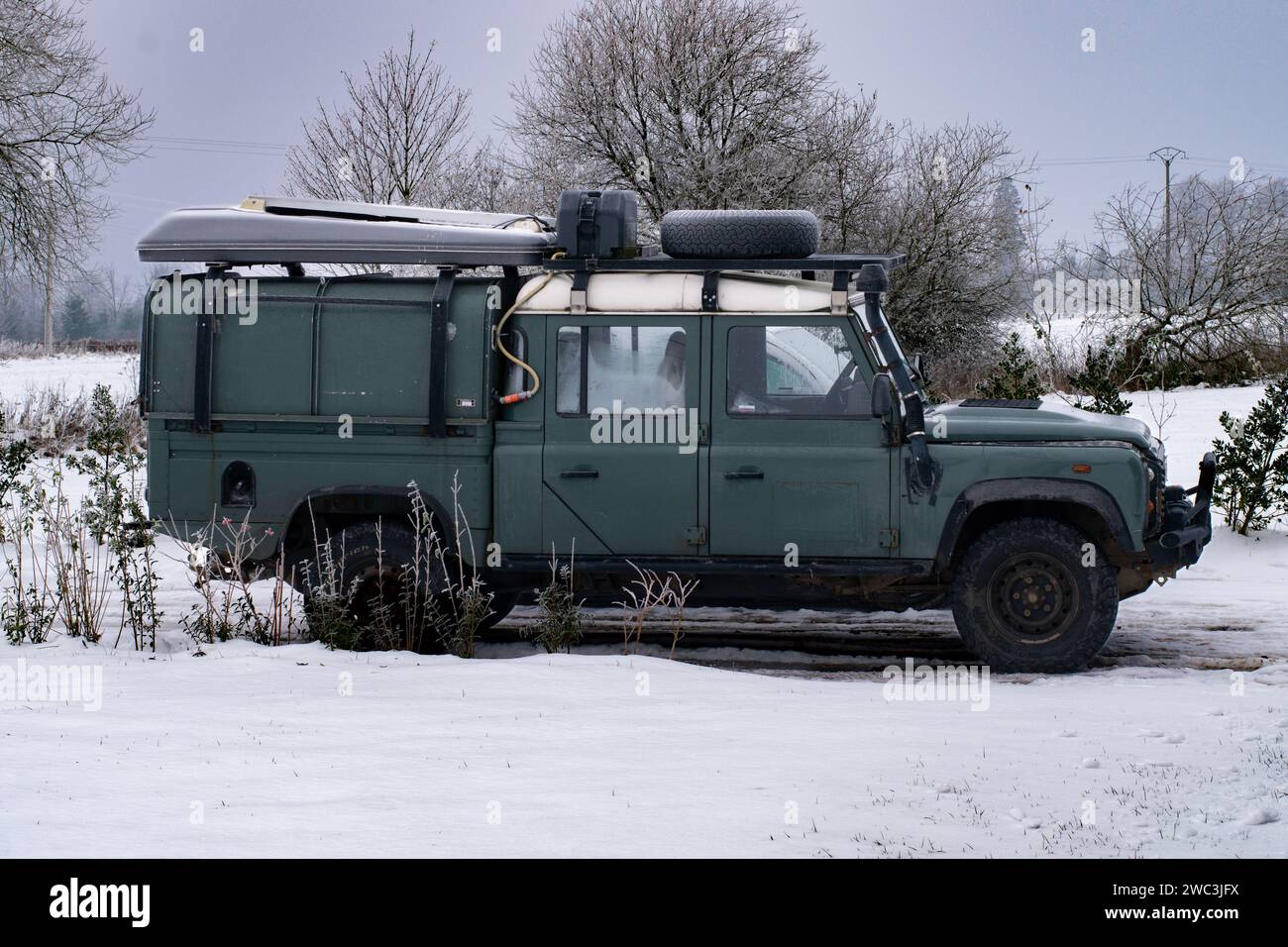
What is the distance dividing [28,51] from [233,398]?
18663mm

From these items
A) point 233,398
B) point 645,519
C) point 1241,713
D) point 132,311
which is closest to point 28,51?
point 233,398

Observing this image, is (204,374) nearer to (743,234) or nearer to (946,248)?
(743,234)

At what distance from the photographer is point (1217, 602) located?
9930mm

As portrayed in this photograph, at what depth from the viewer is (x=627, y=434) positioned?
767 centimetres

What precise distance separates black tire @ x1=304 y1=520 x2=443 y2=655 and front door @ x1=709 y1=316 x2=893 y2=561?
192 cm

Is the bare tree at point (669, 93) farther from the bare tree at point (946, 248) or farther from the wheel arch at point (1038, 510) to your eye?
the wheel arch at point (1038, 510)

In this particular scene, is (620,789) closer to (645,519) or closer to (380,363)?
(645,519)

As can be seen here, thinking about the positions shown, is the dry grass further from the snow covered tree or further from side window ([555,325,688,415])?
the snow covered tree

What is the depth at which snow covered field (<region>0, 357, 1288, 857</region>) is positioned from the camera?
4535mm
